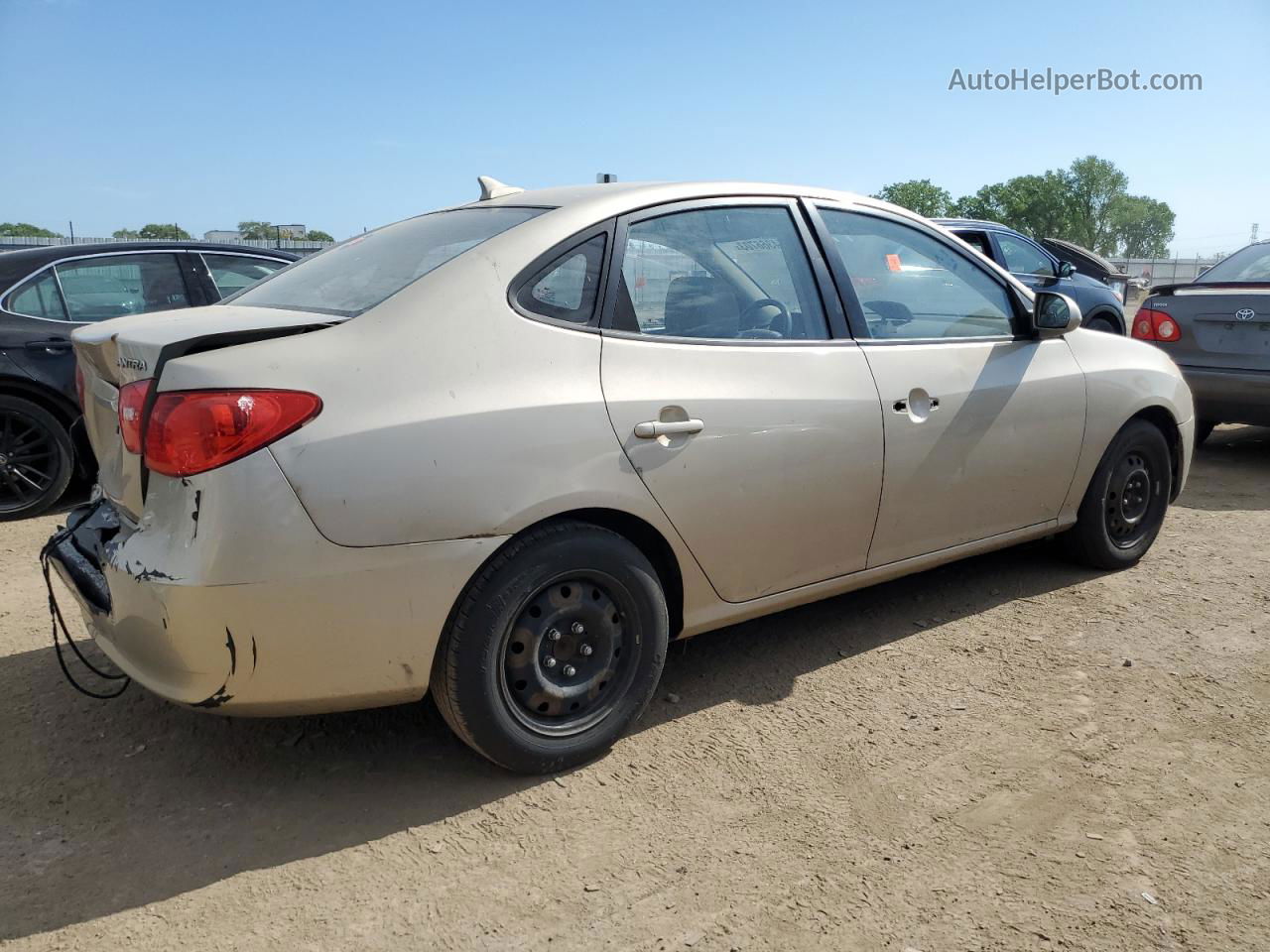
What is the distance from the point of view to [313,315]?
2.73 m

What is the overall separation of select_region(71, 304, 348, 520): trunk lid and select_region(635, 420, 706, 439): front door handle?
856mm

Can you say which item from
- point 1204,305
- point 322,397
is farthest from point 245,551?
point 1204,305

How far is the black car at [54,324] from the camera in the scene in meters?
5.74

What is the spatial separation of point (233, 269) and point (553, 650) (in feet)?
16.1

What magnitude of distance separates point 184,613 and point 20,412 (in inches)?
166

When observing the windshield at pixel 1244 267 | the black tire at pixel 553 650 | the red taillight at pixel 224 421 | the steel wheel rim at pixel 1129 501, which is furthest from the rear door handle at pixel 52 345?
the windshield at pixel 1244 267

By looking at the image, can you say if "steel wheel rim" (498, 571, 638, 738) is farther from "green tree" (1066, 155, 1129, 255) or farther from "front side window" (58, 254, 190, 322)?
"green tree" (1066, 155, 1129, 255)

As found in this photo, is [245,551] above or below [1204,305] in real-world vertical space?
below

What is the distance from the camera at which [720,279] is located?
10.7 feet

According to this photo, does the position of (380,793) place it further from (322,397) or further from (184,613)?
(322,397)

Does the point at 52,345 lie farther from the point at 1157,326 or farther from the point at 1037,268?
the point at 1037,268

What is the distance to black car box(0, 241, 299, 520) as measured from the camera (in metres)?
5.74

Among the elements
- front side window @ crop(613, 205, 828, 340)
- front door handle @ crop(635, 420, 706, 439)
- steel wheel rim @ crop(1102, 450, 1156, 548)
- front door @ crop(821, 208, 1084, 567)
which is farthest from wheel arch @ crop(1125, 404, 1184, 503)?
front door handle @ crop(635, 420, 706, 439)

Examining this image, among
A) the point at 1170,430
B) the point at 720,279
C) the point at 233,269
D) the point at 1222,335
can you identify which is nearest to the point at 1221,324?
the point at 1222,335
